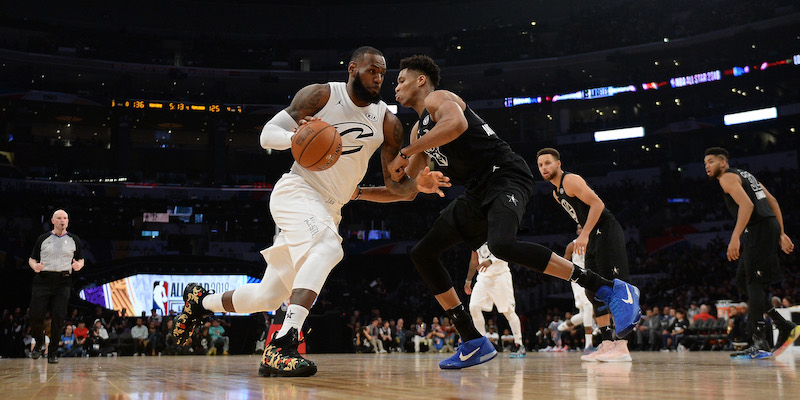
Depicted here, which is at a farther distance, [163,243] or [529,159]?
[529,159]

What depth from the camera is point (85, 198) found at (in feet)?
103

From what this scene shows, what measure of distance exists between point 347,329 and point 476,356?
555 inches

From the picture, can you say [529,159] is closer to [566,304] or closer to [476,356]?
[566,304]

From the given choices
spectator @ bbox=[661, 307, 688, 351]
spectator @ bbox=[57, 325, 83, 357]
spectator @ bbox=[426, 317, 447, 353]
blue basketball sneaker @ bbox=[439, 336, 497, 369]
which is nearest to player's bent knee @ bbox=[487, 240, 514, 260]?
blue basketball sneaker @ bbox=[439, 336, 497, 369]

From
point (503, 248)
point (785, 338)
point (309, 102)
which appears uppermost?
point (309, 102)

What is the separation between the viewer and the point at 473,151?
478 cm

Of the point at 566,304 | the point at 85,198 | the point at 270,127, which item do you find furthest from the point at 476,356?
the point at 85,198

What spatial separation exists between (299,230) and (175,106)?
109 feet

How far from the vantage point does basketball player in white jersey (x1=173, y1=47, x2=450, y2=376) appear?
4.16m

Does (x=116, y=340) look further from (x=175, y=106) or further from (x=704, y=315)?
(x=175, y=106)

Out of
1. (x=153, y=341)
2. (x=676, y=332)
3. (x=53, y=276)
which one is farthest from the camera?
(x=153, y=341)

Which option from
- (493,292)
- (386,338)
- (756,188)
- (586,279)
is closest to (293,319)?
(586,279)

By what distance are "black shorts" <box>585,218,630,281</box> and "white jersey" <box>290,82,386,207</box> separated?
10.4 feet

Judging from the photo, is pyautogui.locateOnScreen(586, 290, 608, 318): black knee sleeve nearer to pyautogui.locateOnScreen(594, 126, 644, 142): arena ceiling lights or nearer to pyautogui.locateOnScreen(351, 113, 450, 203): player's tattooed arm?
pyautogui.locateOnScreen(351, 113, 450, 203): player's tattooed arm
